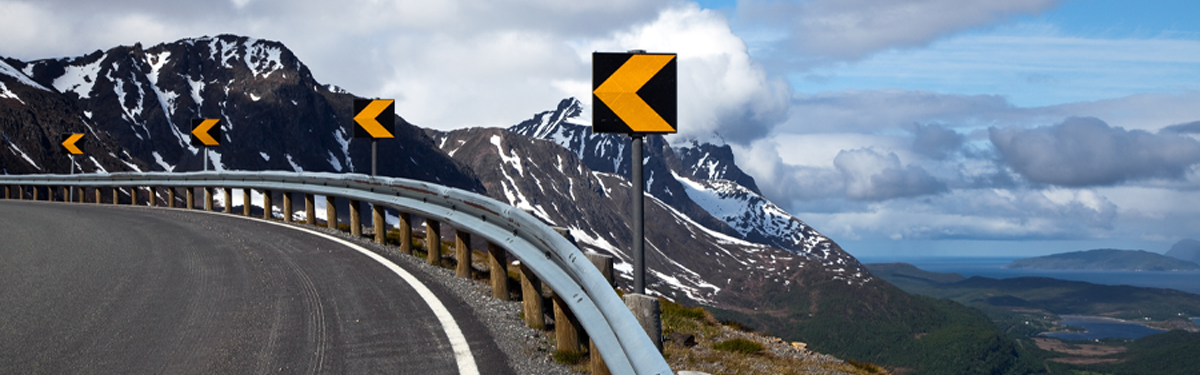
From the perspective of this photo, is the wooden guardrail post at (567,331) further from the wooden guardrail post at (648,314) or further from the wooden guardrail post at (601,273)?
the wooden guardrail post at (648,314)

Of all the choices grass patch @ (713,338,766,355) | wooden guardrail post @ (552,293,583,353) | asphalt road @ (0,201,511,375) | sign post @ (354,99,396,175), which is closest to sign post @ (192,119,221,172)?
sign post @ (354,99,396,175)

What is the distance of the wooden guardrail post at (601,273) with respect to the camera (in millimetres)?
4871

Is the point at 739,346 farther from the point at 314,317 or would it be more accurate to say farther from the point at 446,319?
the point at 314,317

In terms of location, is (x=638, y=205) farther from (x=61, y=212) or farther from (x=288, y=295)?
(x=61, y=212)

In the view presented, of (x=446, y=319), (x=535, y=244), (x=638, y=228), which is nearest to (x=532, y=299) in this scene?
(x=535, y=244)

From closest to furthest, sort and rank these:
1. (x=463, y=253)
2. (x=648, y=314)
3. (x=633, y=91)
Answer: (x=648, y=314)
(x=633, y=91)
(x=463, y=253)

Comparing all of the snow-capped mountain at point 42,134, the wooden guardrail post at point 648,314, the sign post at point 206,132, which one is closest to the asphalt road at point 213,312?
the wooden guardrail post at point 648,314

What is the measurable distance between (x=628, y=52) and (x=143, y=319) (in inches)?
187

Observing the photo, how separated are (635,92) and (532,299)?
2552 mm

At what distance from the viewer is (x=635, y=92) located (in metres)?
5.26

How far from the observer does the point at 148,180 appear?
77.7 feet

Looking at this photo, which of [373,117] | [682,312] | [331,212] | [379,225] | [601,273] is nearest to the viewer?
[601,273]

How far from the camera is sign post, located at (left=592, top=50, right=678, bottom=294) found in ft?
17.1

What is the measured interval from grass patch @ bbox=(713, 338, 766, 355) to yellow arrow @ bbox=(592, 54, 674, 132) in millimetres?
3119
